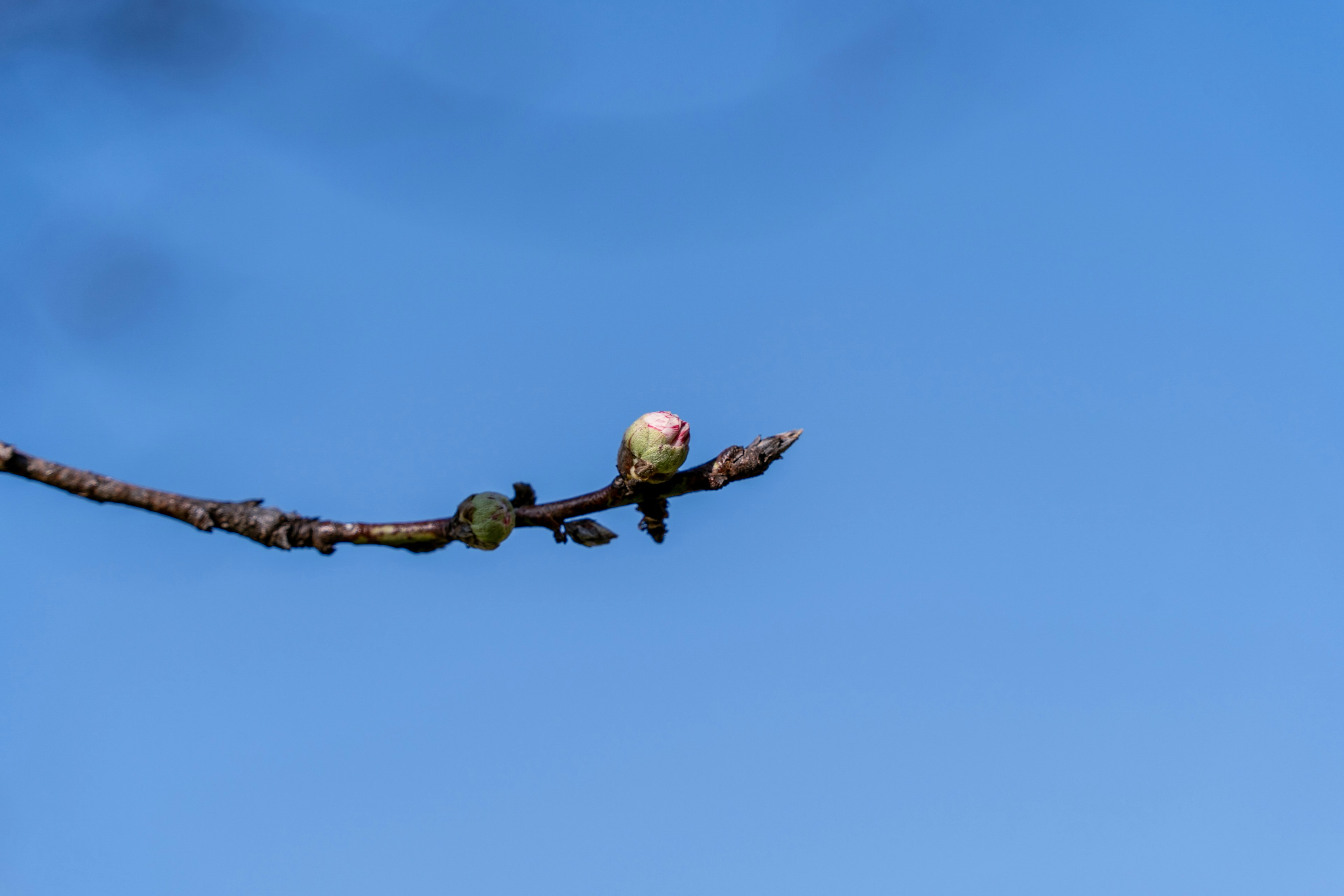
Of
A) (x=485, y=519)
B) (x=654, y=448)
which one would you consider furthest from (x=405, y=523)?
(x=654, y=448)

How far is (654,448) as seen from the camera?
250cm

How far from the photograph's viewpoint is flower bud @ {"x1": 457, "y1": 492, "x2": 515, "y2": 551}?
7.82 ft

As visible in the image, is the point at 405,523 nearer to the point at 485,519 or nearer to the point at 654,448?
the point at 485,519

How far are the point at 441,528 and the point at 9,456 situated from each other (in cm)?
89

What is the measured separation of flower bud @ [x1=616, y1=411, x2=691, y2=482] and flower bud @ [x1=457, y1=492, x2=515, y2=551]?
A: 1.09 ft

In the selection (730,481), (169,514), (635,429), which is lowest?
(169,514)

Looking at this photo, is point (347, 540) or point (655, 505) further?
point (655, 505)

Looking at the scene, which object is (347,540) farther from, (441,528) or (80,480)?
(80,480)

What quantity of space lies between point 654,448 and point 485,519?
45 cm

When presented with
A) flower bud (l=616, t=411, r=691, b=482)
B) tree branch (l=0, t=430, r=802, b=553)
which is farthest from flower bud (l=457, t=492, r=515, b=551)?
flower bud (l=616, t=411, r=691, b=482)

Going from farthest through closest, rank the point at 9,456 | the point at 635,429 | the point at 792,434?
the point at 635,429 < the point at 792,434 < the point at 9,456

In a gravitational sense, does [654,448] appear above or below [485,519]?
above

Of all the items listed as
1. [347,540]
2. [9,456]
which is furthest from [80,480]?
[347,540]

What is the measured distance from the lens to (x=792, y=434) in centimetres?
228
